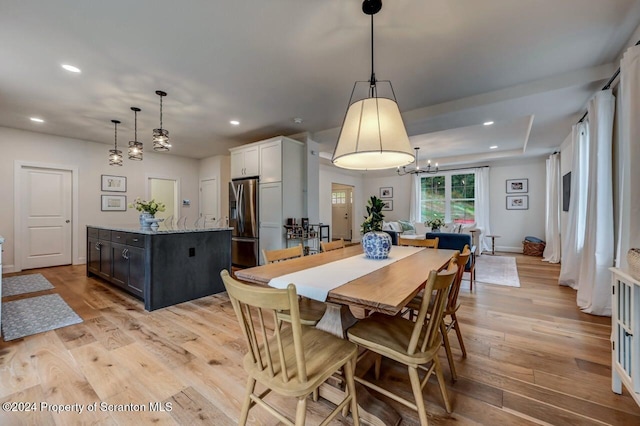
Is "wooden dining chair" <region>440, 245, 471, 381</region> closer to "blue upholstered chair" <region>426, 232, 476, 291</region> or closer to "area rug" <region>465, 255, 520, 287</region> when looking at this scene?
"blue upholstered chair" <region>426, 232, 476, 291</region>

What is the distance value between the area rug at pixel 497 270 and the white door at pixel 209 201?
577 centimetres

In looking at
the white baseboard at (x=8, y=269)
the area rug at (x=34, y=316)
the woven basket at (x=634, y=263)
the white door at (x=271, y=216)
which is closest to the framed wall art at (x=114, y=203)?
the white baseboard at (x=8, y=269)

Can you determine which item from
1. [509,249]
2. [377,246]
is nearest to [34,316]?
[377,246]

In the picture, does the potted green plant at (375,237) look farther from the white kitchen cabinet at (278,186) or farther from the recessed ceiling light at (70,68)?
the recessed ceiling light at (70,68)

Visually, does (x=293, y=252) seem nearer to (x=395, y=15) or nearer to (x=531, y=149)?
(x=395, y=15)

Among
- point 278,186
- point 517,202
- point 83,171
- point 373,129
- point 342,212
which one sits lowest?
point 342,212

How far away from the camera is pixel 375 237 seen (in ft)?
6.82

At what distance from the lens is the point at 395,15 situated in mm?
1956

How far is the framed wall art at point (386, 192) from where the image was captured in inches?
359

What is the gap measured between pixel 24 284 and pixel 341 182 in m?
7.37

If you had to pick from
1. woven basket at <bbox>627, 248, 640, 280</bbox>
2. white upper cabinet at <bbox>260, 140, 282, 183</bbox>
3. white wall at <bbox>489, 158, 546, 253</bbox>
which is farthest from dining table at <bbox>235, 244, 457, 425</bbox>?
white wall at <bbox>489, 158, 546, 253</bbox>

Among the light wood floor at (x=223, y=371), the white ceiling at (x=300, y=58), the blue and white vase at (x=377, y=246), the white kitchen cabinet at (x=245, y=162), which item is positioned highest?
the white ceiling at (x=300, y=58)

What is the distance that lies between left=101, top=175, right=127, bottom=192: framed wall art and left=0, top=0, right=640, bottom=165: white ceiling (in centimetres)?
168

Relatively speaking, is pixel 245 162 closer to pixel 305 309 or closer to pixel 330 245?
pixel 330 245
